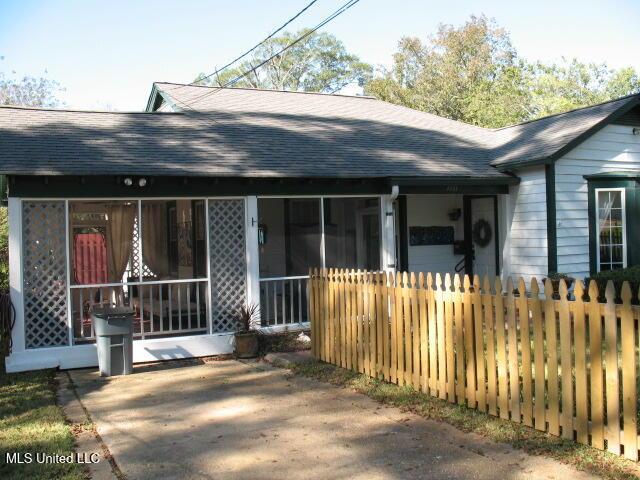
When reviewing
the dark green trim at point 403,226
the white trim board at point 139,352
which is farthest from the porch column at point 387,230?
the white trim board at point 139,352

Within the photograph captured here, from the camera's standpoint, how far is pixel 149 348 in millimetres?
10211

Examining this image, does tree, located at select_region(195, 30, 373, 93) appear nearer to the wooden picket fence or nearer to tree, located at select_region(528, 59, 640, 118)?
tree, located at select_region(528, 59, 640, 118)

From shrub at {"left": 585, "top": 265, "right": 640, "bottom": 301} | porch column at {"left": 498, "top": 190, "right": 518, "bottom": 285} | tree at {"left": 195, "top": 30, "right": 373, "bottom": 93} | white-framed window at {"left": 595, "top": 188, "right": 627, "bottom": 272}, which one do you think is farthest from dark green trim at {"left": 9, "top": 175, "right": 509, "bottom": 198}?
tree at {"left": 195, "top": 30, "right": 373, "bottom": 93}

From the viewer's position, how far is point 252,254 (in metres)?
10.9

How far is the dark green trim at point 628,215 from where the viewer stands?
12594 mm

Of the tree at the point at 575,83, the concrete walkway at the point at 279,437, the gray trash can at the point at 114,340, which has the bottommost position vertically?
the concrete walkway at the point at 279,437

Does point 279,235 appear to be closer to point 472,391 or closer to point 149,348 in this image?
point 149,348

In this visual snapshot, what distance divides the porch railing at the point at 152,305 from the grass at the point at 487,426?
121 inches

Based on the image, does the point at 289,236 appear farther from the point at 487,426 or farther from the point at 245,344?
the point at 487,426

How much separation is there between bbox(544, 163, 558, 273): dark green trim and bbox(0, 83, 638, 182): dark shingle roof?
417 millimetres

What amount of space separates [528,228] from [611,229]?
1696mm

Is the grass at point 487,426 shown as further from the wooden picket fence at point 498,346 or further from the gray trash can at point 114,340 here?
the gray trash can at point 114,340

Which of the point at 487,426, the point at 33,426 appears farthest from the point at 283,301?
the point at 487,426

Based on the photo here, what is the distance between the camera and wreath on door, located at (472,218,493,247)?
14.0 m
